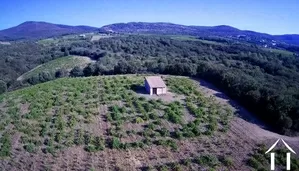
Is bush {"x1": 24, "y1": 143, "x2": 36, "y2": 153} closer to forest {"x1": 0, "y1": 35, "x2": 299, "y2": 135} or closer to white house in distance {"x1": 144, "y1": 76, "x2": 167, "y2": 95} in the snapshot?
white house in distance {"x1": 144, "y1": 76, "x2": 167, "y2": 95}

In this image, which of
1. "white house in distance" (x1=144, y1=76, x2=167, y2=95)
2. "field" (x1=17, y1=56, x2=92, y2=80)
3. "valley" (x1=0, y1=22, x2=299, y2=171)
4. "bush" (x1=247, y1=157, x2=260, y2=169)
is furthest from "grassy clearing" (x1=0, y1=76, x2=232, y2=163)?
"field" (x1=17, y1=56, x2=92, y2=80)

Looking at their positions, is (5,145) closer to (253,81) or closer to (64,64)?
(253,81)

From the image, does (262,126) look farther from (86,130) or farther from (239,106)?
(86,130)

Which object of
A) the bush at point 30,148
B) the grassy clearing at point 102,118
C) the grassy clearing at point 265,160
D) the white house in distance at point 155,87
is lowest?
the grassy clearing at point 265,160

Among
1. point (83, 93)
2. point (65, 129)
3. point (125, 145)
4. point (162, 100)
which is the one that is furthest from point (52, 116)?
point (162, 100)

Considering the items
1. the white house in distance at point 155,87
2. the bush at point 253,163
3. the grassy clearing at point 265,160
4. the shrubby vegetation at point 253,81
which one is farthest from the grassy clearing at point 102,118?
the shrubby vegetation at point 253,81

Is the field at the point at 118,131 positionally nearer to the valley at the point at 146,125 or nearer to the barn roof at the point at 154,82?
the valley at the point at 146,125
